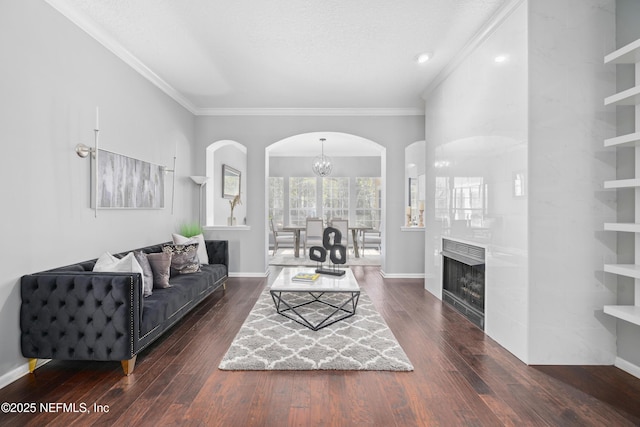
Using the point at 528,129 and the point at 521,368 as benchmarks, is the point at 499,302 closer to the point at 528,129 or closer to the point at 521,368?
the point at 521,368

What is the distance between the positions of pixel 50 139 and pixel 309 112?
3.69 metres

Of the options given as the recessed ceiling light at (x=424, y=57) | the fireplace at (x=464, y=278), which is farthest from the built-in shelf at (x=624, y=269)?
the recessed ceiling light at (x=424, y=57)

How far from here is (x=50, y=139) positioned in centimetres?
256

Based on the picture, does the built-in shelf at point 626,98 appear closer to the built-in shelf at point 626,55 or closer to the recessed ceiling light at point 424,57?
the built-in shelf at point 626,55

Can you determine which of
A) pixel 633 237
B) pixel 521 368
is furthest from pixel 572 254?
pixel 521 368

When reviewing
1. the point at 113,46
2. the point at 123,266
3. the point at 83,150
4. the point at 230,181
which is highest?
the point at 113,46

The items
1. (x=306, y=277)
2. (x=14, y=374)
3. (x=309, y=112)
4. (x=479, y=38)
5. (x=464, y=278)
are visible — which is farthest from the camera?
(x=309, y=112)

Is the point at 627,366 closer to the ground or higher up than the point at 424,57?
closer to the ground

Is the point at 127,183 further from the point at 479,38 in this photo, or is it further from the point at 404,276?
the point at 404,276

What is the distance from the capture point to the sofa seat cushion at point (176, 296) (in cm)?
257

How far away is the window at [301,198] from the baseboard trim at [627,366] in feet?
24.8

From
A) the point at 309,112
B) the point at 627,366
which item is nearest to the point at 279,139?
the point at 309,112

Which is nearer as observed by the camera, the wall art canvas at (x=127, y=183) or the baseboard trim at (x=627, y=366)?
the baseboard trim at (x=627, y=366)

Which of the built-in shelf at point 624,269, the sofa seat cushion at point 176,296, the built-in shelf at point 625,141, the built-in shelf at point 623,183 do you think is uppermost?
the built-in shelf at point 625,141
